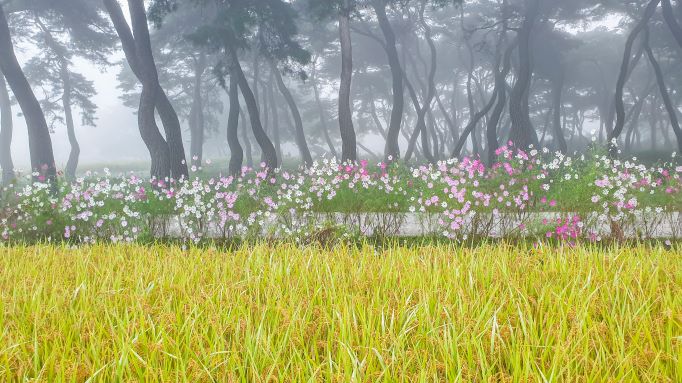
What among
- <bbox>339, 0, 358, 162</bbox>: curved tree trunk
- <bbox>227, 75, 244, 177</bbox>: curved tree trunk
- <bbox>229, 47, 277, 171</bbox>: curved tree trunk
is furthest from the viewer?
<bbox>227, 75, 244, 177</bbox>: curved tree trunk

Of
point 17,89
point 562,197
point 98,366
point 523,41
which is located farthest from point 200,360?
point 523,41

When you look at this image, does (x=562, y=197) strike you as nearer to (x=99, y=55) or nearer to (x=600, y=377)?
(x=600, y=377)

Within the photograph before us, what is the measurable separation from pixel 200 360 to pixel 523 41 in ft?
67.0

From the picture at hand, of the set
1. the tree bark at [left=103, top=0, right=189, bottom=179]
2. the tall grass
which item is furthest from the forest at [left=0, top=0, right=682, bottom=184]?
the tall grass

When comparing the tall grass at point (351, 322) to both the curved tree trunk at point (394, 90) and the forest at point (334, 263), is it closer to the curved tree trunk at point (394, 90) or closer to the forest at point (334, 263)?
the forest at point (334, 263)

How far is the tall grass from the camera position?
7.48 ft

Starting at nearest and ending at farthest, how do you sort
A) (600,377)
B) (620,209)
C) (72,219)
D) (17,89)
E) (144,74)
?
(600,377) < (620,209) < (72,219) < (144,74) < (17,89)

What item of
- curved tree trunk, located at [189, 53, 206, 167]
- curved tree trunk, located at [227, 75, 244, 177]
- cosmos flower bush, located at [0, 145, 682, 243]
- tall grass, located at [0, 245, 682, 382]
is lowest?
tall grass, located at [0, 245, 682, 382]

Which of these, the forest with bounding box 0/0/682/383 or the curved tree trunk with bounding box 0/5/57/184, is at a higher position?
the curved tree trunk with bounding box 0/5/57/184

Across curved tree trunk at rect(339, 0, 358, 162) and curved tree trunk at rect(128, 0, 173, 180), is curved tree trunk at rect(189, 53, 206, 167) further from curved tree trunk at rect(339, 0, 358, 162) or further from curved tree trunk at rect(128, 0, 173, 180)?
curved tree trunk at rect(128, 0, 173, 180)

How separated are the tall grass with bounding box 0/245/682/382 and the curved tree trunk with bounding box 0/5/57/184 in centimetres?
1395

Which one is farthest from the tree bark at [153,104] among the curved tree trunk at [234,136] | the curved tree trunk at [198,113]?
the curved tree trunk at [198,113]

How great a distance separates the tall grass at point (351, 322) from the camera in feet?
7.48

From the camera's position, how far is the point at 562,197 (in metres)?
8.51
